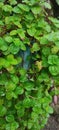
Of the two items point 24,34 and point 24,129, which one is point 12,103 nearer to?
point 24,129

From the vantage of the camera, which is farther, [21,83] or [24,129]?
[24,129]

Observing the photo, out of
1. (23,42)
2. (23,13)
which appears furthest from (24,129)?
(23,13)

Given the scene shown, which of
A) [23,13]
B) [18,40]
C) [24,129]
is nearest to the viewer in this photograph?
[18,40]

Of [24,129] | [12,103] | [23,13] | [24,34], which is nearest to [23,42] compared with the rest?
[24,34]

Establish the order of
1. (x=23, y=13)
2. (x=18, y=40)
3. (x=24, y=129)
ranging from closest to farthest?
(x=18, y=40) < (x=23, y=13) < (x=24, y=129)

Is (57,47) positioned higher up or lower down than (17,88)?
higher up

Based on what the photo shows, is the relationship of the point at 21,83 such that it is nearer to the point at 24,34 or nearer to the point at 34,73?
the point at 34,73

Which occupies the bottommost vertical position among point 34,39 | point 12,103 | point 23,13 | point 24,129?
point 24,129
